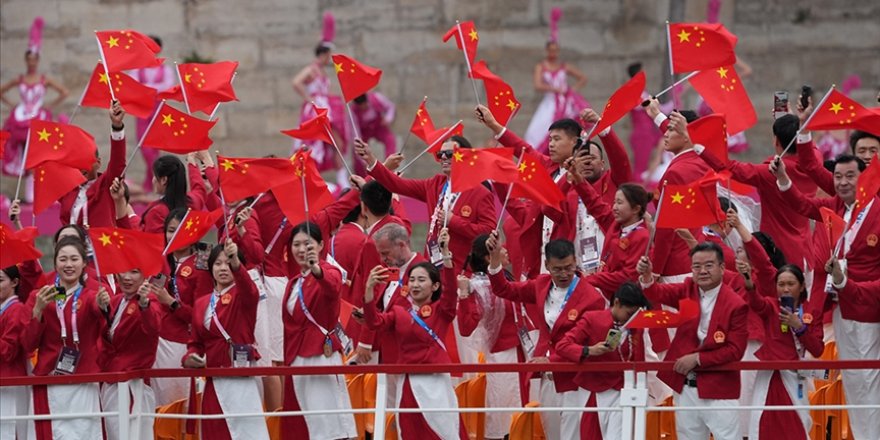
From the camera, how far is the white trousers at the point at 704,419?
42.0 feet

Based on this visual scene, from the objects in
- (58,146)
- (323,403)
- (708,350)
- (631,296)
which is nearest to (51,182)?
(58,146)

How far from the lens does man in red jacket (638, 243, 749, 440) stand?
41.8 feet

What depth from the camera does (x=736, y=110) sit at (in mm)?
14484

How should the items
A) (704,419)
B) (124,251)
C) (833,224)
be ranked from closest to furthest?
1. (704,419)
2. (833,224)
3. (124,251)

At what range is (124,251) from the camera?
13.4m

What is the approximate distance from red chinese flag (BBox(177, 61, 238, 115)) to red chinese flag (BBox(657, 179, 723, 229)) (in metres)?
3.51

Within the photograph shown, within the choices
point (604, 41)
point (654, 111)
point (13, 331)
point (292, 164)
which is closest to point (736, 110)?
point (654, 111)

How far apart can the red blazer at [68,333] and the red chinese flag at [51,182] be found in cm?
126

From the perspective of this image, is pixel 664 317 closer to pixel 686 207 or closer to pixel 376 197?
pixel 686 207

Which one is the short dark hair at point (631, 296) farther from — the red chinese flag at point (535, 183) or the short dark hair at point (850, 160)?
the short dark hair at point (850, 160)

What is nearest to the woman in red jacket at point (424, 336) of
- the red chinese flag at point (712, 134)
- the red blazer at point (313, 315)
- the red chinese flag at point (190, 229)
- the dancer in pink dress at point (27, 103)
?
the red blazer at point (313, 315)

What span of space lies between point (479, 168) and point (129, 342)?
8.21 feet

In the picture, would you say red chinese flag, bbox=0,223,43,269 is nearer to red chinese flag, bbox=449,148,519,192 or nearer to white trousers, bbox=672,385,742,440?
red chinese flag, bbox=449,148,519,192

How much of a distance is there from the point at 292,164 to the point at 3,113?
1021 centimetres
